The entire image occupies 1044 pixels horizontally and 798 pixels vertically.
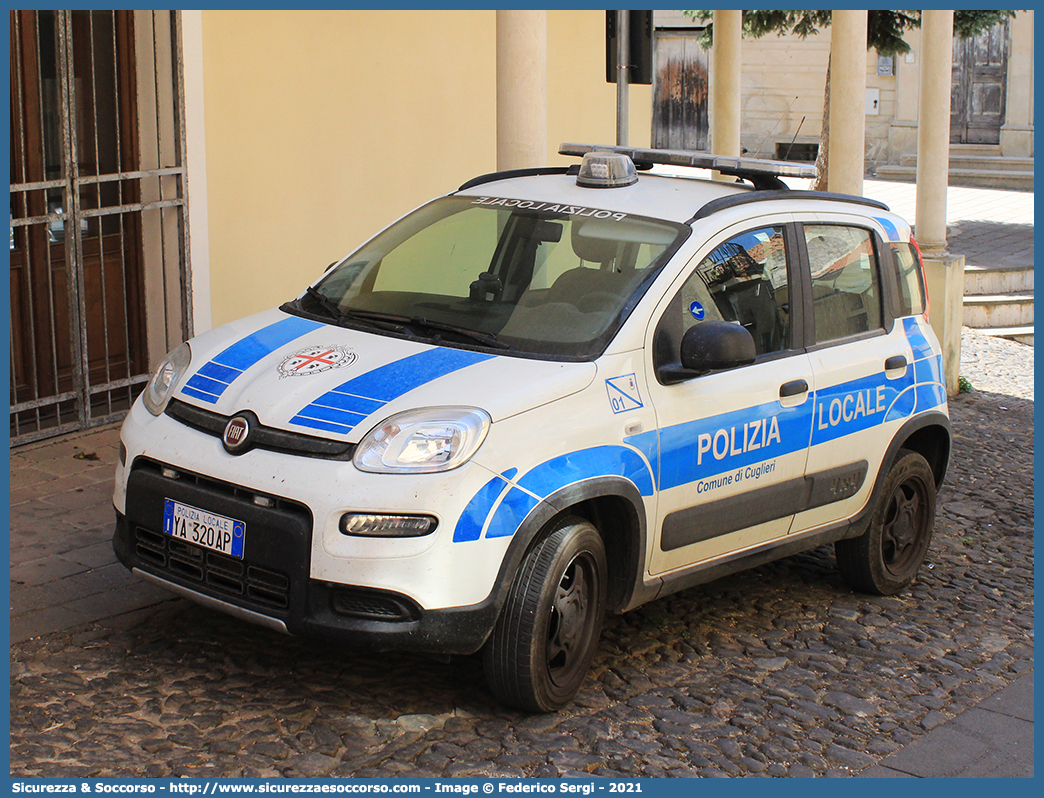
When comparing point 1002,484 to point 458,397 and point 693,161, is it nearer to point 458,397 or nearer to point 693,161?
point 693,161

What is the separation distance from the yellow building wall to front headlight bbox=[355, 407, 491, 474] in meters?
4.85

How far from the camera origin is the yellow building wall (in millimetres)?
8539

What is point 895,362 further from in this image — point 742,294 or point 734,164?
point 734,164

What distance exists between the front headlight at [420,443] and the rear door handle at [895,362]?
2.36 meters

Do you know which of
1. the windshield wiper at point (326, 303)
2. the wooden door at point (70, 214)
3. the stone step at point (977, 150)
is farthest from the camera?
the stone step at point (977, 150)

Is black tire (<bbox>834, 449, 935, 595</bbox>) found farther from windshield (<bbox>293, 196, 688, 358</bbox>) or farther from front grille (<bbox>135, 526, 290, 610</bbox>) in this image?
front grille (<bbox>135, 526, 290, 610</bbox>)

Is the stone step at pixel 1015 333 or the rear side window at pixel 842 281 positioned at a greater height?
the rear side window at pixel 842 281

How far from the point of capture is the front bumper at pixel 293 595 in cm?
396

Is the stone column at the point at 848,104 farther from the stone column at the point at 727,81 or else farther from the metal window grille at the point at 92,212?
the metal window grille at the point at 92,212

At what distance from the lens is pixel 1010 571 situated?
255 inches

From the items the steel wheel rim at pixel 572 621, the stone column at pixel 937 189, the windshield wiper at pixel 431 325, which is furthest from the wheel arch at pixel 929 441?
the stone column at pixel 937 189

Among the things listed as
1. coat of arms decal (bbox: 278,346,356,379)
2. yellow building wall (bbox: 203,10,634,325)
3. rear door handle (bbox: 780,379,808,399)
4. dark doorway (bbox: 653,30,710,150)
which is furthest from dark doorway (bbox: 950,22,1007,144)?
coat of arms decal (bbox: 278,346,356,379)

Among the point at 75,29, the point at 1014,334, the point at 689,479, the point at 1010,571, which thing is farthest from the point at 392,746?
the point at 1014,334

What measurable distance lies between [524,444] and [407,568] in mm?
561
